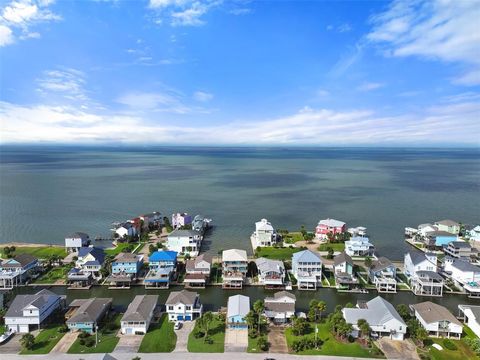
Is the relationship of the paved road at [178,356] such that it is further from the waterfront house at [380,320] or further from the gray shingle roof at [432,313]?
the gray shingle roof at [432,313]

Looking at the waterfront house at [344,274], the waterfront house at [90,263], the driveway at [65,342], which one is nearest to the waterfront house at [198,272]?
the waterfront house at [90,263]

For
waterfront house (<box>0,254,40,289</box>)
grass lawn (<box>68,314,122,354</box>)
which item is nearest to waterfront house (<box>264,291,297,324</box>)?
grass lawn (<box>68,314,122,354</box>)

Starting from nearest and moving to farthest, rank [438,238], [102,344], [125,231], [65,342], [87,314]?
[102,344] < [65,342] < [87,314] < [438,238] < [125,231]

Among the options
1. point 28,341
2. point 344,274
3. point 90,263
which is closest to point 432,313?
point 344,274

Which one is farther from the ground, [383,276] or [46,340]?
[383,276]

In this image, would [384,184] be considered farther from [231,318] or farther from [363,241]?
[231,318]

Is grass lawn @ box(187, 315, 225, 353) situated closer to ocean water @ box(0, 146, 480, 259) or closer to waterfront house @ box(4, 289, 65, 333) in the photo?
waterfront house @ box(4, 289, 65, 333)

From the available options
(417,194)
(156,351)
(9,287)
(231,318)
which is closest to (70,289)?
(9,287)

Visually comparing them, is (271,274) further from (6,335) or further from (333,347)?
(6,335)
